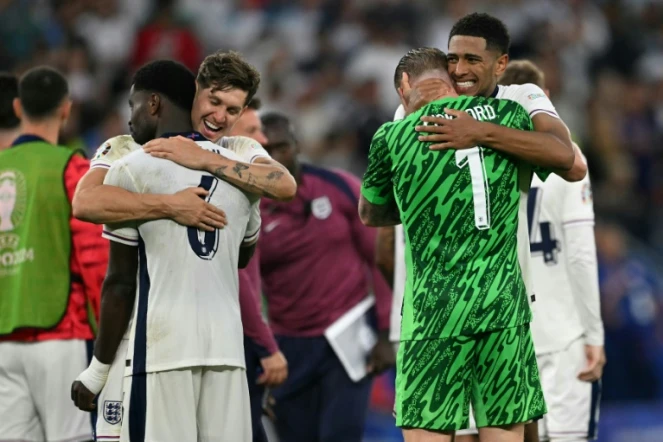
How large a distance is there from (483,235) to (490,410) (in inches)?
28.3

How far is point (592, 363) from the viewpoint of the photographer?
20.9 ft

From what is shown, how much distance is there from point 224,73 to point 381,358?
283 cm

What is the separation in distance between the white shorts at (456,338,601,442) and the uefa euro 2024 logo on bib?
2.89m

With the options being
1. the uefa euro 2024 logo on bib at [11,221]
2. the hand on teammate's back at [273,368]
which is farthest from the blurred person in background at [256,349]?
the uefa euro 2024 logo on bib at [11,221]

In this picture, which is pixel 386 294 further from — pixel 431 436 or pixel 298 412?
pixel 431 436

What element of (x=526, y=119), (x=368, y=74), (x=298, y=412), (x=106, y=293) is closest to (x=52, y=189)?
(x=106, y=293)

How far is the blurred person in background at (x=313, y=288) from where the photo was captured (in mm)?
7207

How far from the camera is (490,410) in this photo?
15.6 ft

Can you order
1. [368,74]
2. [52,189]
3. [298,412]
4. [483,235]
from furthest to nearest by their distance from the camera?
1. [368,74]
2. [298,412]
3. [52,189]
4. [483,235]

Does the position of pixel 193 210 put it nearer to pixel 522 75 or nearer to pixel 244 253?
pixel 244 253

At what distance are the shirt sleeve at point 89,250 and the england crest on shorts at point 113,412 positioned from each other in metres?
1.21

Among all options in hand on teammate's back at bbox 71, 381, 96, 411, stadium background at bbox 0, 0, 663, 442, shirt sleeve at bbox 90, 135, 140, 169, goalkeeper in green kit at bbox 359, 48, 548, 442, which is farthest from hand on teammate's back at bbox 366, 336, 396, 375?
stadium background at bbox 0, 0, 663, 442

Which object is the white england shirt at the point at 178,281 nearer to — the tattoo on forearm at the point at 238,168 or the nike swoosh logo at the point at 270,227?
the tattoo on forearm at the point at 238,168

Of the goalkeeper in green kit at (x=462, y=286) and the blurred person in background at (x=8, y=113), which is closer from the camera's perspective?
the goalkeeper in green kit at (x=462, y=286)
